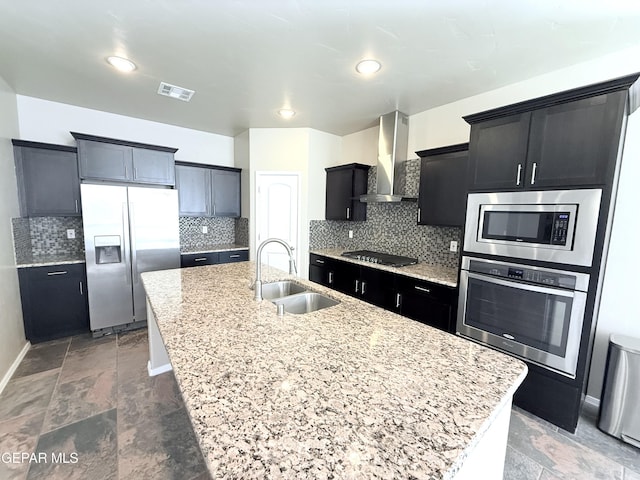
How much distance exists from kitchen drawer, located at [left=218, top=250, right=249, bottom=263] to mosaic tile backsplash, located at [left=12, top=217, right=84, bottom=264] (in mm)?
1576

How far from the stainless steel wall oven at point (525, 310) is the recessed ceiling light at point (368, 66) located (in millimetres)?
1740

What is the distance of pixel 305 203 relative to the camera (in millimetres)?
3979

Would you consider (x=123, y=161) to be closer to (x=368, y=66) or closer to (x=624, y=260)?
(x=368, y=66)

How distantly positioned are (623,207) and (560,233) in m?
0.65

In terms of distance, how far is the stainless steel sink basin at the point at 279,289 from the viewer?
6.76ft

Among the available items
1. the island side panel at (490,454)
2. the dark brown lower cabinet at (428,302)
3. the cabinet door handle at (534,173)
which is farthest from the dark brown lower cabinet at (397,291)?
the island side panel at (490,454)

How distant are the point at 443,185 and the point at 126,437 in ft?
10.7

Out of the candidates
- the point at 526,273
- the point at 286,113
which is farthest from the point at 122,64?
the point at 526,273

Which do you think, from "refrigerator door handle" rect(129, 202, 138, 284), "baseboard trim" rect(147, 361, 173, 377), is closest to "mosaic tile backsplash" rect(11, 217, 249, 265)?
"refrigerator door handle" rect(129, 202, 138, 284)

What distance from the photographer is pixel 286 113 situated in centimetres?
332

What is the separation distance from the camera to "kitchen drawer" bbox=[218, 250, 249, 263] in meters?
3.94

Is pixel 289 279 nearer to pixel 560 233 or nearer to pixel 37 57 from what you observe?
pixel 560 233

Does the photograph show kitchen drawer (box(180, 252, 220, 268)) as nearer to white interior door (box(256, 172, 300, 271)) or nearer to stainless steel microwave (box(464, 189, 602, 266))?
white interior door (box(256, 172, 300, 271))

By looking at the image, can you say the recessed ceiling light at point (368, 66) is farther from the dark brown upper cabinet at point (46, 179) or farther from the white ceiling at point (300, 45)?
the dark brown upper cabinet at point (46, 179)
